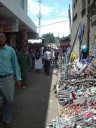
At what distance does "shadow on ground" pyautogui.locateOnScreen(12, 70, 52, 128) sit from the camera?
23.9ft

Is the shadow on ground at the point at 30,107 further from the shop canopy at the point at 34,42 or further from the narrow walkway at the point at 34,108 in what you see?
the shop canopy at the point at 34,42

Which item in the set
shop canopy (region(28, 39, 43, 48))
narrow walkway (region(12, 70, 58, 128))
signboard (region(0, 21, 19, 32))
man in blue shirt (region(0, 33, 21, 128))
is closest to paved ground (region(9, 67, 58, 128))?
narrow walkway (region(12, 70, 58, 128))

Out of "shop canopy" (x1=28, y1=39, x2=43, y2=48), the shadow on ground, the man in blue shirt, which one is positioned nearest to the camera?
the man in blue shirt

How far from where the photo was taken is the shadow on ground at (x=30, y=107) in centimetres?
727

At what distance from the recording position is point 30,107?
8945 millimetres

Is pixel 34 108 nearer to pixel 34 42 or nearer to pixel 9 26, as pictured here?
pixel 9 26

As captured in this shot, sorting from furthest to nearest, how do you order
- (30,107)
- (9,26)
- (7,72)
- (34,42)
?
(34,42)
(9,26)
(30,107)
(7,72)

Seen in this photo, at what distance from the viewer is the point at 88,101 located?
8203 mm

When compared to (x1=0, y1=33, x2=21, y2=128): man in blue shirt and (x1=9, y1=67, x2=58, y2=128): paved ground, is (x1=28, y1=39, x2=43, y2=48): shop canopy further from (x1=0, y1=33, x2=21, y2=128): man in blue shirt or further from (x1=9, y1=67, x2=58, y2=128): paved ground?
(x1=0, y1=33, x2=21, y2=128): man in blue shirt

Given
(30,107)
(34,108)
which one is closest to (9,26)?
(30,107)

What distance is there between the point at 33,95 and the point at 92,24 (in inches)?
195

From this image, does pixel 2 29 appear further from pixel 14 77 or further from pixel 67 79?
pixel 14 77

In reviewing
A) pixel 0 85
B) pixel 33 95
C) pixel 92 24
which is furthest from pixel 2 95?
pixel 92 24

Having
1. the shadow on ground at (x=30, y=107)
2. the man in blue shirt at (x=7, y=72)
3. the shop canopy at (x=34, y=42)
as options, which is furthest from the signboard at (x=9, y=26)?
the shop canopy at (x=34, y=42)
